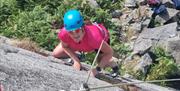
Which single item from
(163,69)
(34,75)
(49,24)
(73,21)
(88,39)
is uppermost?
(49,24)

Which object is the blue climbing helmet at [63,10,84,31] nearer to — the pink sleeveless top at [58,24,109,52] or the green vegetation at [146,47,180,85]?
the pink sleeveless top at [58,24,109,52]

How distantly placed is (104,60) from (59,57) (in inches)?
45.7

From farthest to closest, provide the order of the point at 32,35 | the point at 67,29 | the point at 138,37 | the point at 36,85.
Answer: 1. the point at 138,37
2. the point at 32,35
3. the point at 67,29
4. the point at 36,85

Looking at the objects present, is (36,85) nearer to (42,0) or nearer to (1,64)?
(1,64)

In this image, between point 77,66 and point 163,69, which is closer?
point 77,66

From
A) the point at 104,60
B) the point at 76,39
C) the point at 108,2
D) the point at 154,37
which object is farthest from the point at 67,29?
the point at 108,2

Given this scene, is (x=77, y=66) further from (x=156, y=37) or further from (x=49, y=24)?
(x=156, y=37)

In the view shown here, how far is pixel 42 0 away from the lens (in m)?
19.1

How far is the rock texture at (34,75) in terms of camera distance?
20.8 ft

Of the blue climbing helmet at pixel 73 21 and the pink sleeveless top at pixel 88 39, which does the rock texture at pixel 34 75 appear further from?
the blue climbing helmet at pixel 73 21

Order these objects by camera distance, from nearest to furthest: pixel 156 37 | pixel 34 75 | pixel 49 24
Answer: pixel 34 75 → pixel 49 24 → pixel 156 37

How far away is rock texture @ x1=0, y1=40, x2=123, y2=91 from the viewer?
20.8 ft

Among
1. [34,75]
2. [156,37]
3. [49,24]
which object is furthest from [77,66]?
[156,37]

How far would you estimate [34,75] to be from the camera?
680cm
